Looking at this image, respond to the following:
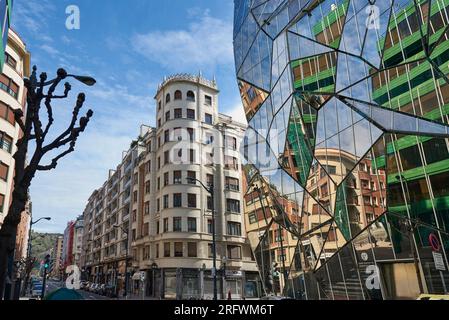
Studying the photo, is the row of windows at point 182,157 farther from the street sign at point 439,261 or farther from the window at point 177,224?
the street sign at point 439,261

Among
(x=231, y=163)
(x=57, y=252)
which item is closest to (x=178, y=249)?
(x=231, y=163)

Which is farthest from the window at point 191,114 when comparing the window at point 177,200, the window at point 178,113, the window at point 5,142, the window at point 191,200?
the window at point 5,142

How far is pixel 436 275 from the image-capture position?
12906mm

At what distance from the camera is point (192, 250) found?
145ft

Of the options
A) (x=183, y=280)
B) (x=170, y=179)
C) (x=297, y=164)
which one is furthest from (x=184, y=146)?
(x=297, y=164)

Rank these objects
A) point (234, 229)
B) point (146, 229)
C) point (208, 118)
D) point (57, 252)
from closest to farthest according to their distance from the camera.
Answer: point (234, 229), point (146, 229), point (208, 118), point (57, 252)

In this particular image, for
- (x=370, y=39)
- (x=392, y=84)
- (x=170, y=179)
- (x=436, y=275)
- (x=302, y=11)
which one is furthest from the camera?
(x=170, y=179)

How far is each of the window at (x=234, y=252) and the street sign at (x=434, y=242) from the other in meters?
35.6

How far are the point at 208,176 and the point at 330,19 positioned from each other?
32.7 meters

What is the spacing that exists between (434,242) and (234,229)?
121 ft

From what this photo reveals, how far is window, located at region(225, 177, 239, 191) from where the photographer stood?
166 ft

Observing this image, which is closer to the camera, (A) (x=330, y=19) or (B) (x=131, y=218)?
(A) (x=330, y=19)

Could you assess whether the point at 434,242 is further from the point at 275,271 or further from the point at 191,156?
the point at 191,156

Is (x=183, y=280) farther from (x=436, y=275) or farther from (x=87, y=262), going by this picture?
(x=87, y=262)
